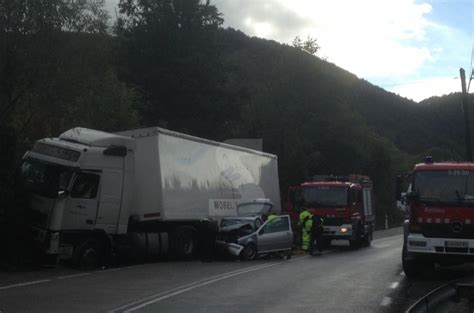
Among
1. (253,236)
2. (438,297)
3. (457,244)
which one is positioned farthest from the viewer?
(253,236)

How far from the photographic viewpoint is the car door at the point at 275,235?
19.8 metres

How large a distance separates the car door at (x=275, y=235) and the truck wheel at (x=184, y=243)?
2252mm

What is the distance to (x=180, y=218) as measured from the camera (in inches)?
759

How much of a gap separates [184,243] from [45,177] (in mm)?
5380

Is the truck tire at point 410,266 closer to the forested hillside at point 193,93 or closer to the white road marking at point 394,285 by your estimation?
the white road marking at point 394,285

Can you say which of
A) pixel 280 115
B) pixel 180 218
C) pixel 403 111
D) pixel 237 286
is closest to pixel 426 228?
pixel 237 286

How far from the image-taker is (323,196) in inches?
952

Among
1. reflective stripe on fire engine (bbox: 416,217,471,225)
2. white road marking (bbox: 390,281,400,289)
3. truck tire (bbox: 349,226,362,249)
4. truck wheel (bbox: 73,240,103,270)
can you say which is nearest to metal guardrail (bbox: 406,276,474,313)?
white road marking (bbox: 390,281,400,289)

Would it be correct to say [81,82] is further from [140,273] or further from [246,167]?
[246,167]

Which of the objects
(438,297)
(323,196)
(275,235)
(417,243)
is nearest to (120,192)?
(275,235)

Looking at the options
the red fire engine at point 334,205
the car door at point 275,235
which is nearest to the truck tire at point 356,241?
the red fire engine at point 334,205

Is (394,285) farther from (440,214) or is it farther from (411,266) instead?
(440,214)

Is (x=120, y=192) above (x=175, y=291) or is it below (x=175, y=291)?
above

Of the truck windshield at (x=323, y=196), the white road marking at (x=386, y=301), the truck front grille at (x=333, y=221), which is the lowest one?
the white road marking at (x=386, y=301)
